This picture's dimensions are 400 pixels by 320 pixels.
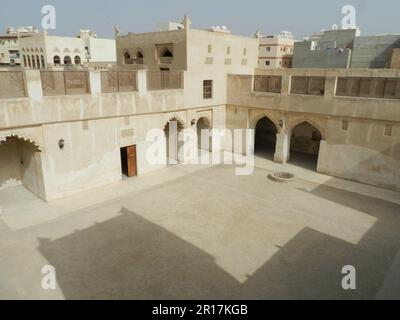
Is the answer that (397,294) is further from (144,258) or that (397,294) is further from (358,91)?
(358,91)

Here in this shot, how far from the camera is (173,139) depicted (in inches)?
692

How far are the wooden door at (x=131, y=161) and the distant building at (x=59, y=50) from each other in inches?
1240

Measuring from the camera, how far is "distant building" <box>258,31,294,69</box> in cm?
4634

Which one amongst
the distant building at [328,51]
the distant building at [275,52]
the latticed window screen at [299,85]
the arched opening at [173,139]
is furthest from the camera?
the distant building at [275,52]

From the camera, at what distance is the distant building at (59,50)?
42375 mm

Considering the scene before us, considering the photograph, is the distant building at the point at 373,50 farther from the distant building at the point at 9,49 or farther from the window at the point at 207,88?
the distant building at the point at 9,49

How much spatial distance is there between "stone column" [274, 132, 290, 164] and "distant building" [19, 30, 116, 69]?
32441 mm

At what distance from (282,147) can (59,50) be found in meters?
40.4

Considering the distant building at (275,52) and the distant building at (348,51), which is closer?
the distant building at (348,51)

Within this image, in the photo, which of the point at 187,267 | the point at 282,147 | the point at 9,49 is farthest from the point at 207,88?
the point at 9,49

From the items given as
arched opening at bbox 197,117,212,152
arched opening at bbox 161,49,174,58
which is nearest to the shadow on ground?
arched opening at bbox 197,117,212,152

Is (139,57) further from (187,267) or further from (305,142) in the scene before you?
(187,267)

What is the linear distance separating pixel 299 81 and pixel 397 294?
12063 mm

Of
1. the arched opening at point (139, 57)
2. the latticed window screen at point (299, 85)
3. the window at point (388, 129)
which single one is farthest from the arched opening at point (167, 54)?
the window at point (388, 129)
